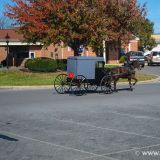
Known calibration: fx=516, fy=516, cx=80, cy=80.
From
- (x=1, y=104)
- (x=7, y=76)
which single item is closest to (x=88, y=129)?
(x=1, y=104)

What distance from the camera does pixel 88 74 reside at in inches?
848

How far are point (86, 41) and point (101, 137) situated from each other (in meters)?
25.0

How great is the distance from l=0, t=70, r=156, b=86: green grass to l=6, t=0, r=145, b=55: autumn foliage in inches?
105

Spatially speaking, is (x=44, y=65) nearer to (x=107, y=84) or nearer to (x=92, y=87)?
(x=92, y=87)

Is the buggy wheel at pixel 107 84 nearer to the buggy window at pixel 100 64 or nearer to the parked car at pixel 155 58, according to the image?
the buggy window at pixel 100 64

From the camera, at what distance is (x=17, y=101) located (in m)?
19.4

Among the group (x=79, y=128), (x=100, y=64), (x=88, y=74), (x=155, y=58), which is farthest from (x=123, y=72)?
(x=155, y=58)

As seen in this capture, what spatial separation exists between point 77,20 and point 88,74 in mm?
12875

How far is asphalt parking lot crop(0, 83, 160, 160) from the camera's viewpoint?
9461 millimetres

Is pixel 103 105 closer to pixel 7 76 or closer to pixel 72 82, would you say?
pixel 72 82

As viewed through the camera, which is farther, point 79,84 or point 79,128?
point 79,84

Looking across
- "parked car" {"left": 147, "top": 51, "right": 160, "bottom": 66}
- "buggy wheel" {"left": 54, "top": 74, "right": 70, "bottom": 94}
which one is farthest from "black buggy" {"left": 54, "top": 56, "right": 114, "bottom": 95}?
"parked car" {"left": 147, "top": 51, "right": 160, "bottom": 66}

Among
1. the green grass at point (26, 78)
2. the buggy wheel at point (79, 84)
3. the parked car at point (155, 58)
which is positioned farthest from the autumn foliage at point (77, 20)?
the parked car at point (155, 58)

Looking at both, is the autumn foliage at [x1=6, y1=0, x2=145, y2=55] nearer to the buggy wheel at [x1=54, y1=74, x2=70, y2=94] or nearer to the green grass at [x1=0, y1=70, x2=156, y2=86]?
the green grass at [x1=0, y1=70, x2=156, y2=86]
